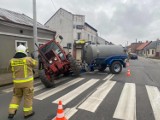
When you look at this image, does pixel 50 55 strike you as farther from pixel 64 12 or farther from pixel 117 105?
pixel 64 12

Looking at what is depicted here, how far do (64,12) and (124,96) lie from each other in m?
28.8

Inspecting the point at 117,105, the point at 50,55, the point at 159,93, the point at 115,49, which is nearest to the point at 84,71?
the point at 115,49

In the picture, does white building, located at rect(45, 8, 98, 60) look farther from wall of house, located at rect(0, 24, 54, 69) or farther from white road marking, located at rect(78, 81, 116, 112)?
white road marking, located at rect(78, 81, 116, 112)

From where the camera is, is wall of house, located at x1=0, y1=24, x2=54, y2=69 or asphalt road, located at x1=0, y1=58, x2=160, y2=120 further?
wall of house, located at x1=0, y1=24, x2=54, y2=69

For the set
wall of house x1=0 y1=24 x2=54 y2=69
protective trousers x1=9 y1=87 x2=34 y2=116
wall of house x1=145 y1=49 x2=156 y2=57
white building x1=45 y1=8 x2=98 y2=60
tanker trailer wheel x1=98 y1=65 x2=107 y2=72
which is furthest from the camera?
wall of house x1=145 y1=49 x2=156 y2=57

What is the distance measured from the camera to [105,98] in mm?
6414

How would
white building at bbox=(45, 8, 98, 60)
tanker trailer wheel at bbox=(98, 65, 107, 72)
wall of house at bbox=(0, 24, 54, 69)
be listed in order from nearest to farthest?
wall of house at bbox=(0, 24, 54, 69) → tanker trailer wheel at bbox=(98, 65, 107, 72) → white building at bbox=(45, 8, 98, 60)

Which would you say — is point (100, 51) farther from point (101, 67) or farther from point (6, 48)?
point (6, 48)

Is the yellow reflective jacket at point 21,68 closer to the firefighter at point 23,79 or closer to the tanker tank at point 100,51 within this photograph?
the firefighter at point 23,79

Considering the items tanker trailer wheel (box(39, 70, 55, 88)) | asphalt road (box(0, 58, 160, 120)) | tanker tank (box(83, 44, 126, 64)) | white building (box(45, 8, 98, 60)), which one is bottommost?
asphalt road (box(0, 58, 160, 120))

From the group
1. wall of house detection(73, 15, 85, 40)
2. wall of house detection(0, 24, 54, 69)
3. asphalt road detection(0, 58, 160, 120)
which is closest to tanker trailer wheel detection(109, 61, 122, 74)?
asphalt road detection(0, 58, 160, 120)

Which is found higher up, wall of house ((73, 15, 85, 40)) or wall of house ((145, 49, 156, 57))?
wall of house ((73, 15, 85, 40))

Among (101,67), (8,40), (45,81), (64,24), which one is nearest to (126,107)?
(45,81)

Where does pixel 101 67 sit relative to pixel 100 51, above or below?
below
